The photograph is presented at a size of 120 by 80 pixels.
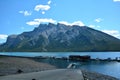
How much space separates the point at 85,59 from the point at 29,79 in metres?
127

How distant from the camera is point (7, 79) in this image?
74.8 ft

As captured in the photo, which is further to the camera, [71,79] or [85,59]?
[85,59]

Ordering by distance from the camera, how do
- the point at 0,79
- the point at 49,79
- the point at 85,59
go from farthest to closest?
the point at 85,59 < the point at 49,79 < the point at 0,79

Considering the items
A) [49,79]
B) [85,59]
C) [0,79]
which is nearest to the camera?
[0,79]

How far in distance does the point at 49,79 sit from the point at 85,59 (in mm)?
125100

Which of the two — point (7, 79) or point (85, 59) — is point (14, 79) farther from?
point (85, 59)

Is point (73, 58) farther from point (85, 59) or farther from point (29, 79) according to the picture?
point (29, 79)

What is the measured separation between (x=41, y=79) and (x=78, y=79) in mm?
4493

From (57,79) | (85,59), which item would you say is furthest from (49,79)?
(85,59)

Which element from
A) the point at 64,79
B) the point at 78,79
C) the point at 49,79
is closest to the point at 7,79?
the point at 49,79

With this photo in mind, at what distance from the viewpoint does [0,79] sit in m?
22.7

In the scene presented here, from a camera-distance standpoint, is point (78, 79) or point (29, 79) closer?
point (29, 79)

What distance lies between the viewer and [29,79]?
2300 centimetres

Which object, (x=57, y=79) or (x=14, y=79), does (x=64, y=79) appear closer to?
(x=57, y=79)
